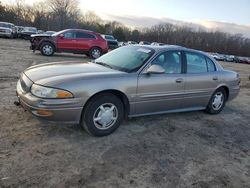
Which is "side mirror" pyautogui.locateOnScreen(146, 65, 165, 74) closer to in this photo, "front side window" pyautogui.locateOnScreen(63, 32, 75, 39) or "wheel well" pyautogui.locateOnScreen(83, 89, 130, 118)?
"wheel well" pyautogui.locateOnScreen(83, 89, 130, 118)

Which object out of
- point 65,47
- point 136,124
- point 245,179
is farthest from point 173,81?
point 65,47

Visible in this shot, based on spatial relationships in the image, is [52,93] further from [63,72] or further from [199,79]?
[199,79]

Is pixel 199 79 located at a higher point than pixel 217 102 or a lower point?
higher

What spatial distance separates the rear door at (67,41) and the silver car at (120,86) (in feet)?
33.4

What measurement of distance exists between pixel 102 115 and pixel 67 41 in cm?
1173

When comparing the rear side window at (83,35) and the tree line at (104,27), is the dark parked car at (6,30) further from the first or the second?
the tree line at (104,27)

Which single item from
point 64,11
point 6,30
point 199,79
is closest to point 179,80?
point 199,79

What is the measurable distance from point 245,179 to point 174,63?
2511mm

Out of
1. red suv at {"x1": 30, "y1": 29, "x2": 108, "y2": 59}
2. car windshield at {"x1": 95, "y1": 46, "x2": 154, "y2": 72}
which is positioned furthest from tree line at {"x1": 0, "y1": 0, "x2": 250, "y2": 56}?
car windshield at {"x1": 95, "y1": 46, "x2": 154, "y2": 72}

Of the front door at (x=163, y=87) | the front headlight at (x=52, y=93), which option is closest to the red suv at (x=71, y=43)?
the front door at (x=163, y=87)

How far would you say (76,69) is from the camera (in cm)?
486

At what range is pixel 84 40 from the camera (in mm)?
15852

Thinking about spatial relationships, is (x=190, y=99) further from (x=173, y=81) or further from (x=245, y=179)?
(x=245, y=179)

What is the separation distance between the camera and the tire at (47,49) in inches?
601
